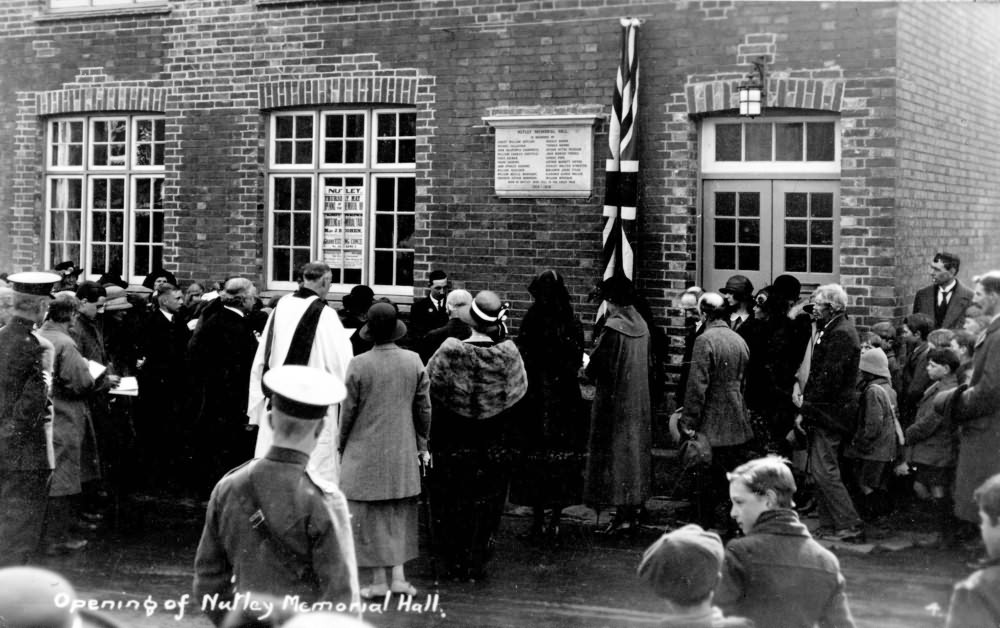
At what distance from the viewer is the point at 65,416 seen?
8281 millimetres

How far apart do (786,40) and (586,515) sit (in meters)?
4.31

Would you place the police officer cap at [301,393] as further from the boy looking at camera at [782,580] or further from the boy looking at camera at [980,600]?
the boy looking at camera at [980,600]

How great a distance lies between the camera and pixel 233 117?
1268 centimetres

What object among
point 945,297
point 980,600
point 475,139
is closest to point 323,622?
point 980,600

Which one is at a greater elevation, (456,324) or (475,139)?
(475,139)

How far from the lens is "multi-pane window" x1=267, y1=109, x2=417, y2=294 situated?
1222cm

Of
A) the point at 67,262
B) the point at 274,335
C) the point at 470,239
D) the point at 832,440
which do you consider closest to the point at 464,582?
the point at 274,335

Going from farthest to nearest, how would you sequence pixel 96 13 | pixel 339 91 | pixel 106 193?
1. pixel 106 193
2. pixel 96 13
3. pixel 339 91

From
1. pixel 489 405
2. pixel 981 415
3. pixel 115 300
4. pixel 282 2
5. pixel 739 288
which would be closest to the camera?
pixel 981 415

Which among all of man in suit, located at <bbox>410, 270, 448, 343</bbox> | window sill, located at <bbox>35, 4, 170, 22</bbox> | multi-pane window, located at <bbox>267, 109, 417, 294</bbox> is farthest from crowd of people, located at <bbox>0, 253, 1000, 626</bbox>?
window sill, located at <bbox>35, 4, 170, 22</bbox>

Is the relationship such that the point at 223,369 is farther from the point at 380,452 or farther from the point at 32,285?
the point at 380,452

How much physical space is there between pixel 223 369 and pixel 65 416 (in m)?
1.22

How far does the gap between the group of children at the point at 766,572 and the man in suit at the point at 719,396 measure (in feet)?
13.4

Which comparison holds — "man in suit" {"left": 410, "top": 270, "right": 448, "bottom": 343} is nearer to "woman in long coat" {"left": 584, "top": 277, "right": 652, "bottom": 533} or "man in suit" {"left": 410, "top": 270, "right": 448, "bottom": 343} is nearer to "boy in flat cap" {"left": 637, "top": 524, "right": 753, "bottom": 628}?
"woman in long coat" {"left": 584, "top": 277, "right": 652, "bottom": 533}
